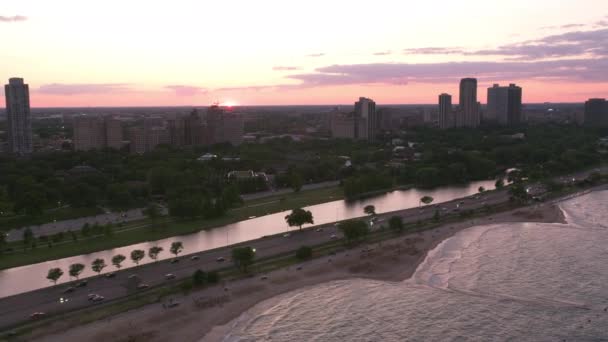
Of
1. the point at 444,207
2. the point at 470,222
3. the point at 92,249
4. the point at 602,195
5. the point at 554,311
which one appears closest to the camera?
the point at 554,311

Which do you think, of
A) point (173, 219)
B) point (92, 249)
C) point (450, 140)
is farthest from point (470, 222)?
point (450, 140)

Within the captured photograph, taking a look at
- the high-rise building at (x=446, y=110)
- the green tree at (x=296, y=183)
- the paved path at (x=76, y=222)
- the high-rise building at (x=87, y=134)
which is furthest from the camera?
the high-rise building at (x=446, y=110)

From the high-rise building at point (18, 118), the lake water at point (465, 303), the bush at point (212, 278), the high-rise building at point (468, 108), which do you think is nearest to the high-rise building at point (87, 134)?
the high-rise building at point (18, 118)

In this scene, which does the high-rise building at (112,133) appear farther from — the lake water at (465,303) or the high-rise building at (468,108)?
the high-rise building at (468,108)

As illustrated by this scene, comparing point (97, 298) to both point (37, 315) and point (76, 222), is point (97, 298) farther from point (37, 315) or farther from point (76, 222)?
point (76, 222)

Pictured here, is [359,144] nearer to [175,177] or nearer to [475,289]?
[175,177]

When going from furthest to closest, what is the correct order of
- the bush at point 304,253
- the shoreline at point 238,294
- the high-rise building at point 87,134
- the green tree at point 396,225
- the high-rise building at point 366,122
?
the high-rise building at point 366,122
the high-rise building at point 87,134
the green tree at point 396,225
the bush at point 304,253
the shoreline at point 238,294
